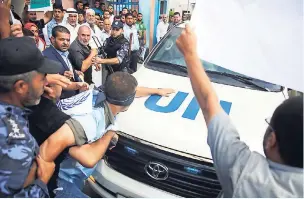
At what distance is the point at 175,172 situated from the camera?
7.74 ft

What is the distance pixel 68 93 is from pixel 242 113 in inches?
61.8

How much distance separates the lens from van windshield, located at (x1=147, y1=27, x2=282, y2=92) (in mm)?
3006

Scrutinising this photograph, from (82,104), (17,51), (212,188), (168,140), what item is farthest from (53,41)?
(212,188)

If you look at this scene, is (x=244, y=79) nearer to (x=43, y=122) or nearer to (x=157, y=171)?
(x=157, y=171)

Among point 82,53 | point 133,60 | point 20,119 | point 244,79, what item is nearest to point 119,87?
point 20,119

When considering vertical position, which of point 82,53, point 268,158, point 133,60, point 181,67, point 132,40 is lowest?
point 133,60

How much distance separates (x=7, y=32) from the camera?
254cm

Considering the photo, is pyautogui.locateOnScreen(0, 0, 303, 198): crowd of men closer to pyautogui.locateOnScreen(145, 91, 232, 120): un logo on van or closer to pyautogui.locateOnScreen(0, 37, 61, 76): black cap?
pyautogui.locateOnScreen(0, 37, 61, 76): black cap

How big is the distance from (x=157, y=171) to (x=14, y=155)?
1.38 m

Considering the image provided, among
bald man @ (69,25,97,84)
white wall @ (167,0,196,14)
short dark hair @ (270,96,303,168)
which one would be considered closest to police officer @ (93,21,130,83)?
bald man @ (69,25,97,84)

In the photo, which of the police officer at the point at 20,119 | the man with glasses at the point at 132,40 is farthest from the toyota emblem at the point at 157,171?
the man with glasses at the point at 132,40

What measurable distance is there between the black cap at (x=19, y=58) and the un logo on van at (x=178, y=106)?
4.43 feet

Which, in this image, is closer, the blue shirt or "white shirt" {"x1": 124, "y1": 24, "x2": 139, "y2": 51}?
the blue shirt

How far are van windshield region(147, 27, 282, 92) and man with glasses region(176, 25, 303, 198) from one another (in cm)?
194
